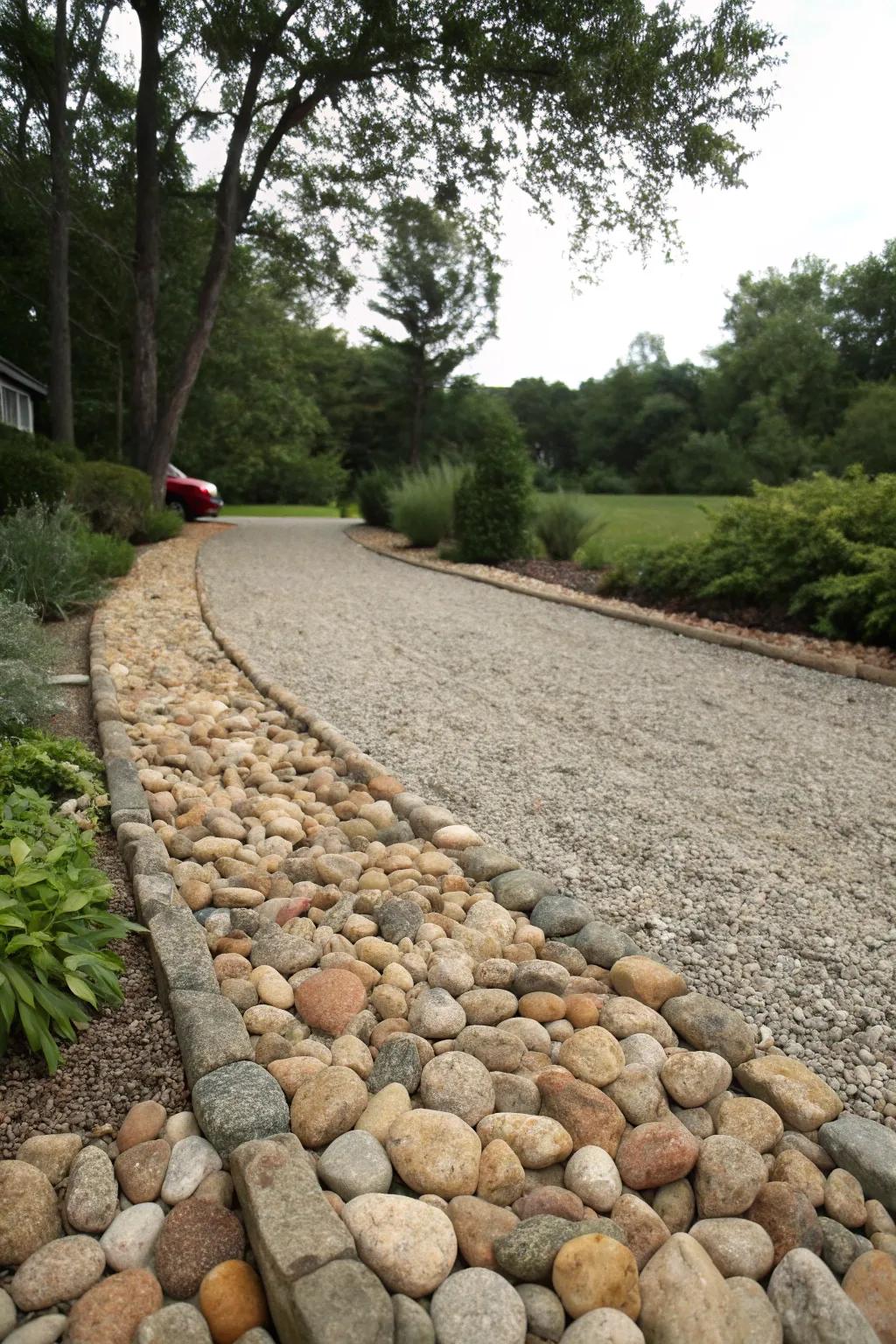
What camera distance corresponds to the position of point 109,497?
9750mm

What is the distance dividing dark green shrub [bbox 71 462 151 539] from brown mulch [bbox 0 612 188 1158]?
8.30 m

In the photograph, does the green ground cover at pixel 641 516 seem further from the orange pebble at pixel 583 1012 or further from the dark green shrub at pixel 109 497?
A: the orange pebble at pixel 583 1012

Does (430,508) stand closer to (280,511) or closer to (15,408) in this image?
(15,408)

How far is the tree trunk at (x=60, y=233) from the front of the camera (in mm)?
12445

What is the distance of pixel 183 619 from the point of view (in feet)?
20.5

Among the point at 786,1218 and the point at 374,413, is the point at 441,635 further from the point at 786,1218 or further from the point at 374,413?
the point at 374,413

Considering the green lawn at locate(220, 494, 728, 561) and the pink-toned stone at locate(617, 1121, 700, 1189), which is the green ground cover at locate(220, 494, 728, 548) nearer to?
the green lawn at locate(220, 494, 728, 561)

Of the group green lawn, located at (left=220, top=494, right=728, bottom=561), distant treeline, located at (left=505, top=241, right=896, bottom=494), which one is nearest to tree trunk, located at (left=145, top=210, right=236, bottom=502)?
green lawn, located at (left=220, top=494, right=728, bottom=561)

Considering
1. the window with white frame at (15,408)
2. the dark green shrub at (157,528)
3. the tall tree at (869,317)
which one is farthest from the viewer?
the tall tree at (869,317)

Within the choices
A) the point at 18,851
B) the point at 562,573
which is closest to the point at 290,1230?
the point at 18,851

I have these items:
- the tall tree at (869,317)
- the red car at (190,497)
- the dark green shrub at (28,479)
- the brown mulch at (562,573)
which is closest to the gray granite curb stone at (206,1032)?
the brown mulch at (562,573)

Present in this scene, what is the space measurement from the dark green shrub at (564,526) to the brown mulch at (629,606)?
46cm

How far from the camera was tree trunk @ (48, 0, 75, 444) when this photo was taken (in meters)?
12.4

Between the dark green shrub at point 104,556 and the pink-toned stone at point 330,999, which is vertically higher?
the dark green shrub at point 104,556
